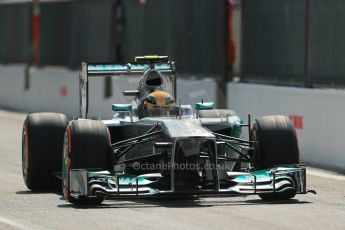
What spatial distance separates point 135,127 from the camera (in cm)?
1425

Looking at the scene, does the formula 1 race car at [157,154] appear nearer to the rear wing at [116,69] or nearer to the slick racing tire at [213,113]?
the rear wing at [116,69]

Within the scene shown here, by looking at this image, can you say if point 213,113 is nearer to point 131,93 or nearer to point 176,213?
point 131,93

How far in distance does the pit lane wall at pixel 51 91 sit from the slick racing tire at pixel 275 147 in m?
10.0

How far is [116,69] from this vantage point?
16.0m

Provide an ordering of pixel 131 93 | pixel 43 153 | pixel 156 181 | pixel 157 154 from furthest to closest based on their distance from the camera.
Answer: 1. pixel 131 93
2. pixel 43 153
3. pixel 157 154
4. pixel 156 181

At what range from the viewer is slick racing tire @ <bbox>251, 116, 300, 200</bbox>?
13.7 metres

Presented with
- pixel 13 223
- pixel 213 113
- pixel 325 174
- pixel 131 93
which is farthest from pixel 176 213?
pixel 325 174

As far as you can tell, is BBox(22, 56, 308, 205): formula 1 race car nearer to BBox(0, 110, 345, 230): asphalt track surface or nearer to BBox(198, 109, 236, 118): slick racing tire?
BBox(0, 110, 345, 230): asphalt track surface

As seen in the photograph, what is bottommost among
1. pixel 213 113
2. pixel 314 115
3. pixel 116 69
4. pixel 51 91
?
pixel 51 91

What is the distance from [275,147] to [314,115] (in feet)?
16.9

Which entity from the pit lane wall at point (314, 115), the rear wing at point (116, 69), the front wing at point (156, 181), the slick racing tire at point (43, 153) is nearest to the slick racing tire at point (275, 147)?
the front wing at point (156, 181)

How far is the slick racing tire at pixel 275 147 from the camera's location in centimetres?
1366

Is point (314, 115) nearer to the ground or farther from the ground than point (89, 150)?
nearer to the ground

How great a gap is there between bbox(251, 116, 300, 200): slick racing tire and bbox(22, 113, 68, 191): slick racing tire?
2.51 m
